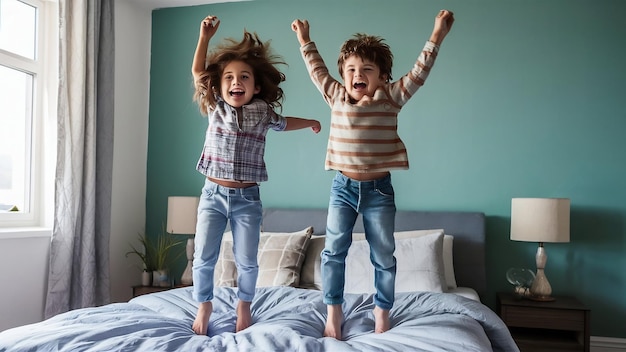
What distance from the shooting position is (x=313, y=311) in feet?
7.55

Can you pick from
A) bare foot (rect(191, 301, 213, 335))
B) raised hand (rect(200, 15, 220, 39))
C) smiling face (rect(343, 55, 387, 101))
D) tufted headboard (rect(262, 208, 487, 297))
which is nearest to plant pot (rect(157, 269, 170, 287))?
tufted headboard (rect(262, 208, 487, 297))

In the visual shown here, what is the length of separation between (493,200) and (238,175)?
2.19 meters

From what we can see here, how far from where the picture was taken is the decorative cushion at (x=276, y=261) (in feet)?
10.7

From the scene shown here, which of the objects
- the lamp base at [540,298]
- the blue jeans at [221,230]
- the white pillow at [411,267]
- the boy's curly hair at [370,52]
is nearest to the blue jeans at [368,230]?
the blue jeans at [221,230]

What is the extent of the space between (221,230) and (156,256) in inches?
85.2

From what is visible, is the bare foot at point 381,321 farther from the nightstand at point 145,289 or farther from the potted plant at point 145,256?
the potted plant at point 145,256

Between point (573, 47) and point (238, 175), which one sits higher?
point (573, 47)

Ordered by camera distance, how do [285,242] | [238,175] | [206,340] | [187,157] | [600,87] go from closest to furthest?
1. [206,340]
2. [238,175]
3. [285,242]
4. [600,87]
5. [187,157]

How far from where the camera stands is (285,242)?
3381mm

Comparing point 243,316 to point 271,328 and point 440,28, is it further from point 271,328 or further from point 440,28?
point 440,28

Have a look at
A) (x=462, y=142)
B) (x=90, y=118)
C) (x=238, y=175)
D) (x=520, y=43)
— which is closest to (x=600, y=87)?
(x=520, y=43)

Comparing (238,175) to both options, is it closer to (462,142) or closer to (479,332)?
(479,332)

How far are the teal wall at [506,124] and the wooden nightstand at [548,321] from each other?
14.2 inches

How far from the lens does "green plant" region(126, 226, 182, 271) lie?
407 centimetres
